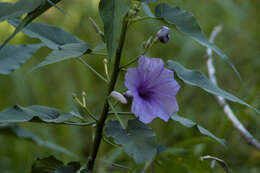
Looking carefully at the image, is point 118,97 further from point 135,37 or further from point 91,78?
point 135,37

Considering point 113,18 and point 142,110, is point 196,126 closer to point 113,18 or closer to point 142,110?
point 142,110

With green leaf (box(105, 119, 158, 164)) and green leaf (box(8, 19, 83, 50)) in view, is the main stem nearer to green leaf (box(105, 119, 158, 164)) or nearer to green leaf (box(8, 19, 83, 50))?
green leaf (box(105, 119, 158, 164))

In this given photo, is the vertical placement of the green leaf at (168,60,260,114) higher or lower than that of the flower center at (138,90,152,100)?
higher

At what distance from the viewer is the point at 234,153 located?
2219 millimetres

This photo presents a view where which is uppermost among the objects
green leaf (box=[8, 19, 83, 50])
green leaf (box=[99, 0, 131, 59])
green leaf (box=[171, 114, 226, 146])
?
green leaf (box=[99, 0, 131, 59])

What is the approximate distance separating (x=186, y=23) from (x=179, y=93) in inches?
66.7

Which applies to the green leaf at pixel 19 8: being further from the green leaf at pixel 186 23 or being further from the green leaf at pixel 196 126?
the green leaf at pixel 196 126

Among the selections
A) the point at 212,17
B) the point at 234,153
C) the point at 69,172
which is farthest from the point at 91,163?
the point at 212,17

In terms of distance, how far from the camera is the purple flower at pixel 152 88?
849 mm

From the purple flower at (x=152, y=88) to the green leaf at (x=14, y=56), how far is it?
0.39 m

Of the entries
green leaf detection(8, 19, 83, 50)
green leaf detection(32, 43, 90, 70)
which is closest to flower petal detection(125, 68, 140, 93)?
green leaf detection(32, 43, 90, 70)

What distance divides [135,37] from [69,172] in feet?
6.53

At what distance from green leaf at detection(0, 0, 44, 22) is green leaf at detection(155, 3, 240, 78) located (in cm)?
28

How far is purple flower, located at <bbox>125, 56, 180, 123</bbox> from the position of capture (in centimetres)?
85
